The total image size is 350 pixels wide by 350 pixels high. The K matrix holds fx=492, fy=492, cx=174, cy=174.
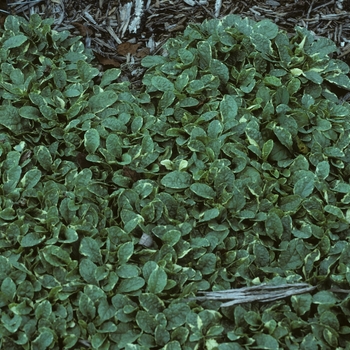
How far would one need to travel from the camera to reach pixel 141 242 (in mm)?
2596

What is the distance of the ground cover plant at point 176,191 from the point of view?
92.7 inches

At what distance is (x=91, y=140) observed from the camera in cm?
290

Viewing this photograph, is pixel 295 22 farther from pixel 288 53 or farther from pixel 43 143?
pixel 43 143

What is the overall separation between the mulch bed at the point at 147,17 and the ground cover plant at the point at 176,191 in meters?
0.25

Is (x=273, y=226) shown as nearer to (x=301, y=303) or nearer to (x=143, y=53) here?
(x=301, y=303)

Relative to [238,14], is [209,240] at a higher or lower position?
lower

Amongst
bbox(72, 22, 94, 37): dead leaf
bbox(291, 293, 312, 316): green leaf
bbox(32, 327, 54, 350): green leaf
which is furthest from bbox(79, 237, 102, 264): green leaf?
bbox(72, 22, 94, 37): dead leaf

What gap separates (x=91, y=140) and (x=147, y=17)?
131 centimetres

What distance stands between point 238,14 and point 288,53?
0.63 meters

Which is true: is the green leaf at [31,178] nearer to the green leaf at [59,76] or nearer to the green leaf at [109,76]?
the green leaf at [59,76]

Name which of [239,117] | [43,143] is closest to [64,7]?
[43,143]

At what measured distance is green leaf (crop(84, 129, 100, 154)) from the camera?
2895 millimetres

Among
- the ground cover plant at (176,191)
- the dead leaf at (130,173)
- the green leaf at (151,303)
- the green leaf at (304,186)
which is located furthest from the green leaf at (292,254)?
the dead leaf at (130,173)

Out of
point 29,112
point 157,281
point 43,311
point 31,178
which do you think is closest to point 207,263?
point 157,281
